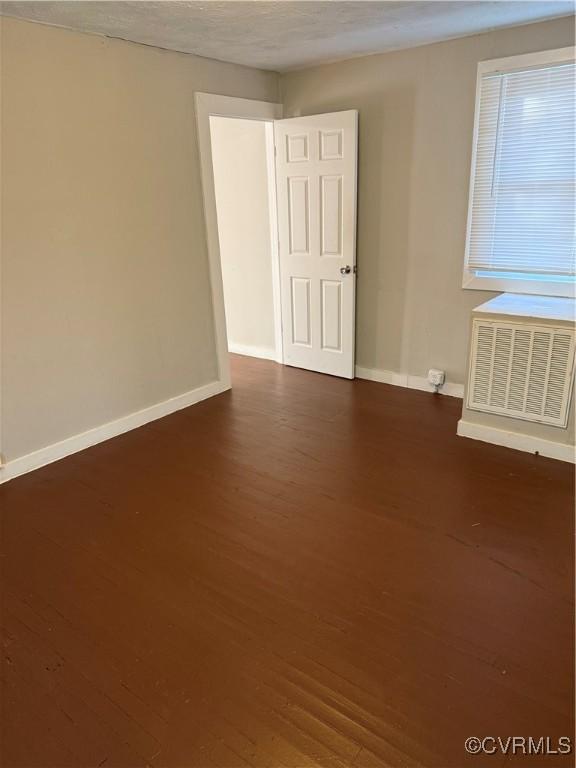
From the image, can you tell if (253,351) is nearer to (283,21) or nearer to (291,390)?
(291,390)

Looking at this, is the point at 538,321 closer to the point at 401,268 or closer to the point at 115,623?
the point at 401,268

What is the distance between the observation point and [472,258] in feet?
11.6

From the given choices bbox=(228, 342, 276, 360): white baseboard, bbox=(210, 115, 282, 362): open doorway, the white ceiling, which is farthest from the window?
bbox=(228, 342, 276, 360): white baseboard

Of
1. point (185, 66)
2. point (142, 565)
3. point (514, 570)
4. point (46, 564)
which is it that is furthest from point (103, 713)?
point (185, 66)

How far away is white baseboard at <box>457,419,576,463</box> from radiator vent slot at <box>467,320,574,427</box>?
0.39 ft

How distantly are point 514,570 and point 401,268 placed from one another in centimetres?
247

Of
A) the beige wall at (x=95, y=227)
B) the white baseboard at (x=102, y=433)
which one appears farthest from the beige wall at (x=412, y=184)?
the white baseboard at (x=102, y=433)

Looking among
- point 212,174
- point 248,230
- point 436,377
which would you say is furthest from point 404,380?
point 212,174

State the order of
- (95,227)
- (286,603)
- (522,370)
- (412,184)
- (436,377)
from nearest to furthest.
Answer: (286,603) < (522,370) < (95,227) < (412,184) < (436,377)

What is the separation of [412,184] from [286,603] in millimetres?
3026

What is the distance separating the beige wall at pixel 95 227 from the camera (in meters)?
2.74

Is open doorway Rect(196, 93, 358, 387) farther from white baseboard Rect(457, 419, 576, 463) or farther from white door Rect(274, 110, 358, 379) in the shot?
white baseboard Rect(457, 419, 576, 463)

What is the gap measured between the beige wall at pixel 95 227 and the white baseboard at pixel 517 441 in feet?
6.90

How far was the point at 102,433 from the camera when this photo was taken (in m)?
3.41
